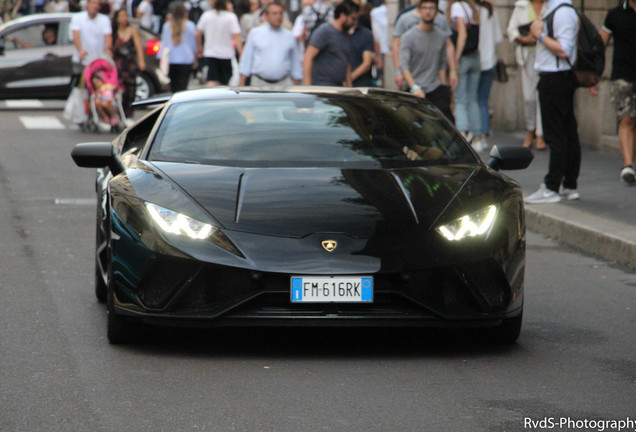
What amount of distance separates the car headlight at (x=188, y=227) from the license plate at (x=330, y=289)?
0.99ft

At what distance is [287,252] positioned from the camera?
604 centimetres

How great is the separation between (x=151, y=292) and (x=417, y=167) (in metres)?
1.55

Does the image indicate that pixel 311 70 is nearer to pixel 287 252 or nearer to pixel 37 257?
pixel 37 257

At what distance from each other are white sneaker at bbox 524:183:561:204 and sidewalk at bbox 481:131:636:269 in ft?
0.23

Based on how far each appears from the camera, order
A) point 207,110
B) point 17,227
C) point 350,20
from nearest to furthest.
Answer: point 207,110
point 17,227
point 350,20

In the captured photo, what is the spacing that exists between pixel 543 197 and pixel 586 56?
1263 millimetres

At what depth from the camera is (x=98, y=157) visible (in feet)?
23.4

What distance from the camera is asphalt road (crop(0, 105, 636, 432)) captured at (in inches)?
202

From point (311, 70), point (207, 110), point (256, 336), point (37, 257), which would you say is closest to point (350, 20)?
point (311, 70)

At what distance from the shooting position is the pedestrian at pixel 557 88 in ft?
37.7

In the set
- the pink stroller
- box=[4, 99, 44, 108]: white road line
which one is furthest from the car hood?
box=[4, 99, 44, 108]: white road line

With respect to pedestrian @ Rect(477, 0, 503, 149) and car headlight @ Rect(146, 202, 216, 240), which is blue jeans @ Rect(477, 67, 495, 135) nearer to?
pedestrian @ Rect(477, 0, 503, 149)

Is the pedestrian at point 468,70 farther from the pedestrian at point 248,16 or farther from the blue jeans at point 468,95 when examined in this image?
the pedestrian at point 248,16

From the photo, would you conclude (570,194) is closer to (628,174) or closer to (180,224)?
(628,174)
